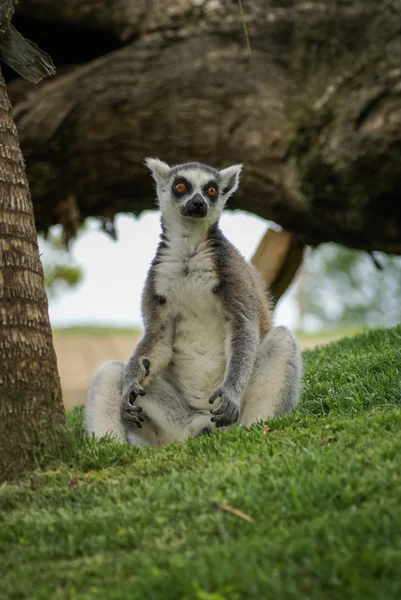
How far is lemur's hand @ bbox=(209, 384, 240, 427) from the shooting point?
4383 mm

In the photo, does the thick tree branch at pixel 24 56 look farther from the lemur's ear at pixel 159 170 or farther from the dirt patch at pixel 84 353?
the dirt patch at pixel 84 353

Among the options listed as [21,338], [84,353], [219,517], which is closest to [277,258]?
[21,338]

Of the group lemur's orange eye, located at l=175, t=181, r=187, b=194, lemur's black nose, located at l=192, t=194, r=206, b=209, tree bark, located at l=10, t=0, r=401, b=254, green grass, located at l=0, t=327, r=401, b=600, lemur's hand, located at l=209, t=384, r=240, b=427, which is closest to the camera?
green grass, located at l=0, t=327, r=401, b=600

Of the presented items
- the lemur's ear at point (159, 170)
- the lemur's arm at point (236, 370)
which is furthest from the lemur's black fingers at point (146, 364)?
the lemur's ear at point (159, 170)

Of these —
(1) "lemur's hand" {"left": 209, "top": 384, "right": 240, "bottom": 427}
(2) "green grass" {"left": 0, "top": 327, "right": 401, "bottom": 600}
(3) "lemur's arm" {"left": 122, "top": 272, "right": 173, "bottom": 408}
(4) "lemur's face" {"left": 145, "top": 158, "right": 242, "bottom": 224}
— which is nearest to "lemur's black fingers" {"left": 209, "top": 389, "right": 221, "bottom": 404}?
(1) "lemur's hand" {"left": 209, "top": 384, "right": 240, "bottom": 427}

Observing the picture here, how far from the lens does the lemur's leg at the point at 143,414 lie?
14.9ft

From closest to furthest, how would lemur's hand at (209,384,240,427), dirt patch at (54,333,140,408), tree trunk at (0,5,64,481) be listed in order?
tree trunk at (0,5,64,481), lemur's hand at (209,384,240,427), dirt patch at (54,333,140,408)

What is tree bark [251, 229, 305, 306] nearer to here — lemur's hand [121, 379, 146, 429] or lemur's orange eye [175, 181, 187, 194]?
lemur's orange eye [175, 181, 187, 194]

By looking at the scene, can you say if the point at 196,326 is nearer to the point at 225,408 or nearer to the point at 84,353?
the point at 225,408

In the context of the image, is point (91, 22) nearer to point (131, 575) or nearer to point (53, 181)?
point (53, 181)

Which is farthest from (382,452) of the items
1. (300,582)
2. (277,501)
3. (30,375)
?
(30,375)

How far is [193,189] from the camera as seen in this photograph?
16.8 feet

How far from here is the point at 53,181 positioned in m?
7.78

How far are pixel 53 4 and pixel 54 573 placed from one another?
6173 millimetres
